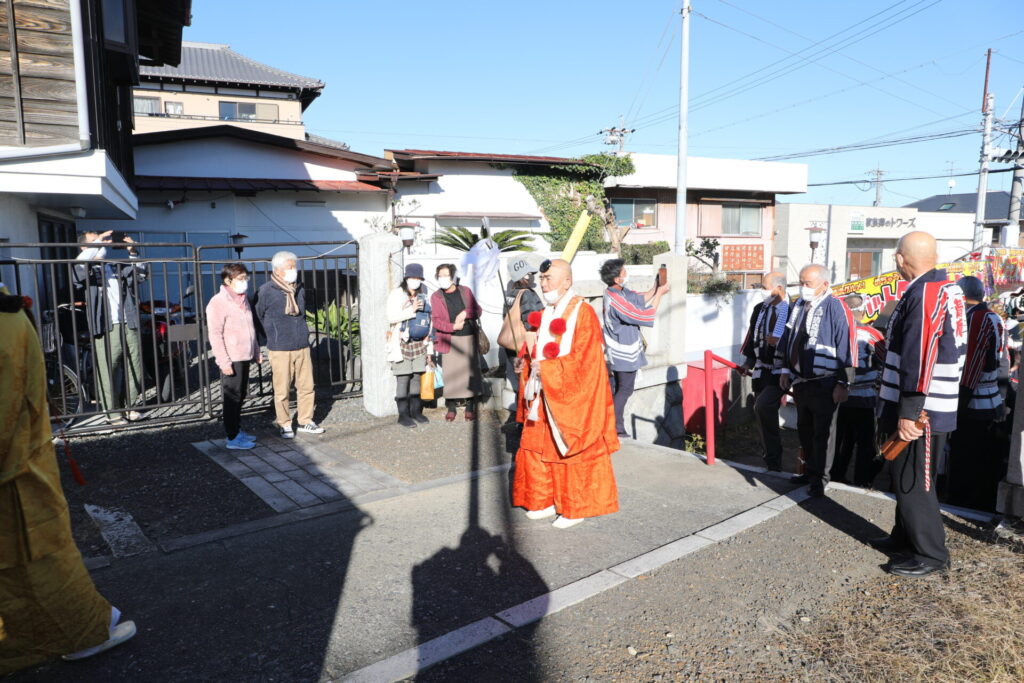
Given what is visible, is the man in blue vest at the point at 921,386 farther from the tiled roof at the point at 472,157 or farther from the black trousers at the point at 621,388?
the tiled roof at the point at 472,157

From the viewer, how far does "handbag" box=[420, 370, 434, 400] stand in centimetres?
765

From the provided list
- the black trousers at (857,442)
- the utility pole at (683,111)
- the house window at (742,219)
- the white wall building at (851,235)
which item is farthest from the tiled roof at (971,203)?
the black trousers at (857,442)

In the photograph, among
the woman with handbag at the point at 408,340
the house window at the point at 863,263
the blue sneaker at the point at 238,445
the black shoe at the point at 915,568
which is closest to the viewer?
the black shoe at the point at 915,568

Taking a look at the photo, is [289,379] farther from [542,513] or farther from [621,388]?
[621,388]

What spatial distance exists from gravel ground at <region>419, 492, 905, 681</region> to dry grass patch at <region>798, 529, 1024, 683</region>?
103 millimetres

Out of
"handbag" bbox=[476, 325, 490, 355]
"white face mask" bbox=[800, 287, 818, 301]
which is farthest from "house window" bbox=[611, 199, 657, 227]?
"white face mask" bbox=[800, 287, 818, 301]

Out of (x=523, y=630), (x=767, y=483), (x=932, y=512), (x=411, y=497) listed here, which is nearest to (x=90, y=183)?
→ (x=411, y=497)

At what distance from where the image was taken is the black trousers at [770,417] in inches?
239

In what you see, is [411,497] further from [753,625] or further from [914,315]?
[914,315]

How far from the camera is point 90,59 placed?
793 cm

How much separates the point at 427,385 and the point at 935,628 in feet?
17.2

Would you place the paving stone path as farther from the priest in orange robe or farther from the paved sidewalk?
the priest in orange robe

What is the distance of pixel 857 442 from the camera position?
6.70 metres

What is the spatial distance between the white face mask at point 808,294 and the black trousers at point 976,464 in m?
1.40
